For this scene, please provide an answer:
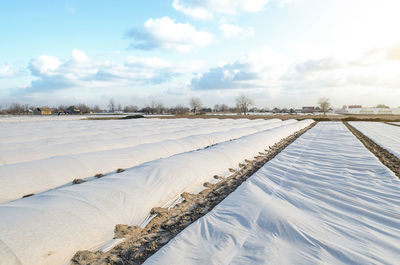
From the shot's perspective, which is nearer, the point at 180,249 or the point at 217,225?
the point at 180,249

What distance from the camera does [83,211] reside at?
2912 millimetres

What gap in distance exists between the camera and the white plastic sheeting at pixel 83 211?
230 cm

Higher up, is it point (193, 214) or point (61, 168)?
point (61, 168)

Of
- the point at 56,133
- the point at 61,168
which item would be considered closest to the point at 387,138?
the point at 61,168

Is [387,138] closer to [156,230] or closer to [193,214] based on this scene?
[193,214]

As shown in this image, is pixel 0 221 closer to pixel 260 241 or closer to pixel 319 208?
pixel 260 241

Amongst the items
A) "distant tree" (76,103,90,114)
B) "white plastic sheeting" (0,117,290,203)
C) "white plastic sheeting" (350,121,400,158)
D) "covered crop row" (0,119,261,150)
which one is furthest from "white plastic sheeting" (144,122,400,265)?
"distant tree" (76,103,90,114)

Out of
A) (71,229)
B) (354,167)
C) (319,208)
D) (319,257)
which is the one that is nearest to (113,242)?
(71,229)

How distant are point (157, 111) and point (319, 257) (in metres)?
84.1

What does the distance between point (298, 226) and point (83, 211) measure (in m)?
2.81

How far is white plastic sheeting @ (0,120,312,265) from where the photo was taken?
2.30 metres

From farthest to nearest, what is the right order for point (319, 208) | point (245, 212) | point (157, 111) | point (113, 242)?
point (157, 111), point (319, 208), point (245, 212), point (113, 242)

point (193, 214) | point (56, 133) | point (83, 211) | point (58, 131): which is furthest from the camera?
point (58, 131)

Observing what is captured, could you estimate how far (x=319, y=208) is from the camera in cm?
353
